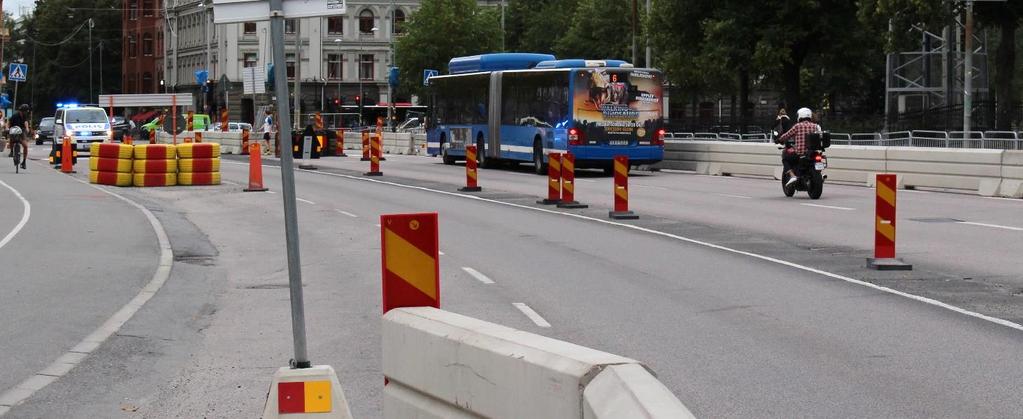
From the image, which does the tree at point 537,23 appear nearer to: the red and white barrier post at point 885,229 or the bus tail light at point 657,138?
the bus tail light at point 657,138

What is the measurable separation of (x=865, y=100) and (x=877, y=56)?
42.9 ft

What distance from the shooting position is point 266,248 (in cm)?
1886

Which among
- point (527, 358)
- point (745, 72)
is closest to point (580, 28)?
point (745, 72)

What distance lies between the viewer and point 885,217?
50.2 ft

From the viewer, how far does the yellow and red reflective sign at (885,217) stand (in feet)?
50.2

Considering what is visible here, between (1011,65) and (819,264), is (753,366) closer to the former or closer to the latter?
(819,264)

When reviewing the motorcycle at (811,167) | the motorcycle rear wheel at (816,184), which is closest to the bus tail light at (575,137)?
the motorcycle at (811,167)

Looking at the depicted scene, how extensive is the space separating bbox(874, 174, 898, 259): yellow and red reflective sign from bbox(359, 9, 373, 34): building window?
9828 cm

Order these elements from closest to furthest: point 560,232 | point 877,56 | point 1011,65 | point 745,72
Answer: point 560,232
point 1011,65
point 745,72
point 877,56

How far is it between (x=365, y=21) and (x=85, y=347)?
10374cm

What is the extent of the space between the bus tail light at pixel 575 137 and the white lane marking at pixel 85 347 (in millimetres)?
22285

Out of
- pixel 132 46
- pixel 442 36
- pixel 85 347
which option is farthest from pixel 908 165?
pixel 132 46

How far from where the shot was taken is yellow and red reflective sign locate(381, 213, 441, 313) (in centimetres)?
698

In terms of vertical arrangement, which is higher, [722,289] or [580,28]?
[580,28]
